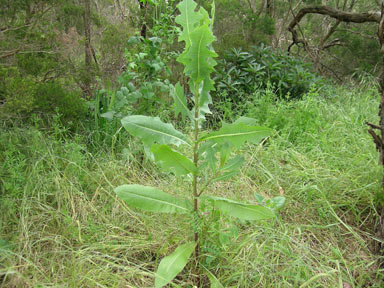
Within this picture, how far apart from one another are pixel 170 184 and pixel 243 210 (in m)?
0.90

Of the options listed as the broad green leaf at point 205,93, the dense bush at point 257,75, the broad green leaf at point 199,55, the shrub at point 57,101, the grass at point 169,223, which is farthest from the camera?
the dense bush at point 257,75

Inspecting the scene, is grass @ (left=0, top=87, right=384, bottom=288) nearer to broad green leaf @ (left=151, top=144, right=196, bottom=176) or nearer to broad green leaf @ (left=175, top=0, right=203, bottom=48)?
broad green leaf @ (left=151, top=144, right=196, bottom=176)

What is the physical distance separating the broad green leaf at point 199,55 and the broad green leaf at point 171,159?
0.28 meters

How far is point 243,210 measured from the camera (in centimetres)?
124

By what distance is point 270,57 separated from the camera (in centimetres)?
440

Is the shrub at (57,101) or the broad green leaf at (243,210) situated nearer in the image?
the broad green leaf at (243,210)

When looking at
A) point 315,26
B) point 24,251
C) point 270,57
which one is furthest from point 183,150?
point 315,26

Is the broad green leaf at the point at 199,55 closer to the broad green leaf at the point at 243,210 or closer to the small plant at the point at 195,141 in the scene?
the small plant at the point at 195,141

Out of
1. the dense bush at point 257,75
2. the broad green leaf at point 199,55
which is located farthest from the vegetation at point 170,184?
the dense bush at point 257,75

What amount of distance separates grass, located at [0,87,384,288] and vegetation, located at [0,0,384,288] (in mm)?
11

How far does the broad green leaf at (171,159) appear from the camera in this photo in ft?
3.77

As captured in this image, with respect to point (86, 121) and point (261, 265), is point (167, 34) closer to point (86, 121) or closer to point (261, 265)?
point (86, 121)

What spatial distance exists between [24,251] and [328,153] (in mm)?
2080

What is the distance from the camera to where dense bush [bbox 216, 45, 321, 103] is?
13.1 feet
